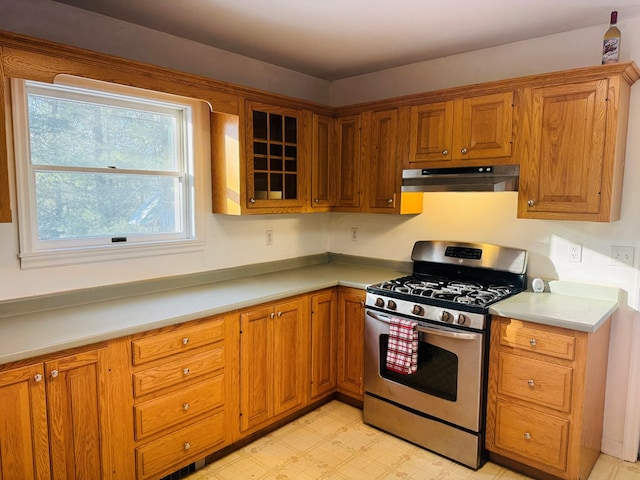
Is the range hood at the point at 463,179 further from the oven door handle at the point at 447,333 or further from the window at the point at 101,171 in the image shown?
the window at the point at 101,171

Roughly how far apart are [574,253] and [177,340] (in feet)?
7.53

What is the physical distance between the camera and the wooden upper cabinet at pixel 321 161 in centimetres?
328

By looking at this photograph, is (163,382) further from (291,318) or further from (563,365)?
(563,365)

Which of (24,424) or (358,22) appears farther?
(358,22)

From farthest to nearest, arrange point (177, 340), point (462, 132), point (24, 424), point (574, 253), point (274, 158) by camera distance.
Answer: point (274, 158), point (462, 132), point (574, 253), point (177, 340), point (24, 424)

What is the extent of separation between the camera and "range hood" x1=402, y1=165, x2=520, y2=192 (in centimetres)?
256

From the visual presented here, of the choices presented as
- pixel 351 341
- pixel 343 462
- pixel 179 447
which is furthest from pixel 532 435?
pixel 179 447

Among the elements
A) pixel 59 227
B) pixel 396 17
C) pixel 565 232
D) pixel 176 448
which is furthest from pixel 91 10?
pixel 565 232

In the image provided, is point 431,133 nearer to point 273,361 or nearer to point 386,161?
point 386,161

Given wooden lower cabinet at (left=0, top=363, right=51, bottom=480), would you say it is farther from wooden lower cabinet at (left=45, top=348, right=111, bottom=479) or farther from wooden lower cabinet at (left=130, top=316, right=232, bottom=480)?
wooden lower cabinet at (left=130, top=316, right=232, bottom=480)

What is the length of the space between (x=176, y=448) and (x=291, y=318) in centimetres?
96

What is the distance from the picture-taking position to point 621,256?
248 cm

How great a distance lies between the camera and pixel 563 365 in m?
2.18

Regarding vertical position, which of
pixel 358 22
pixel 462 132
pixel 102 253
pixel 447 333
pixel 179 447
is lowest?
pixel 179 447
